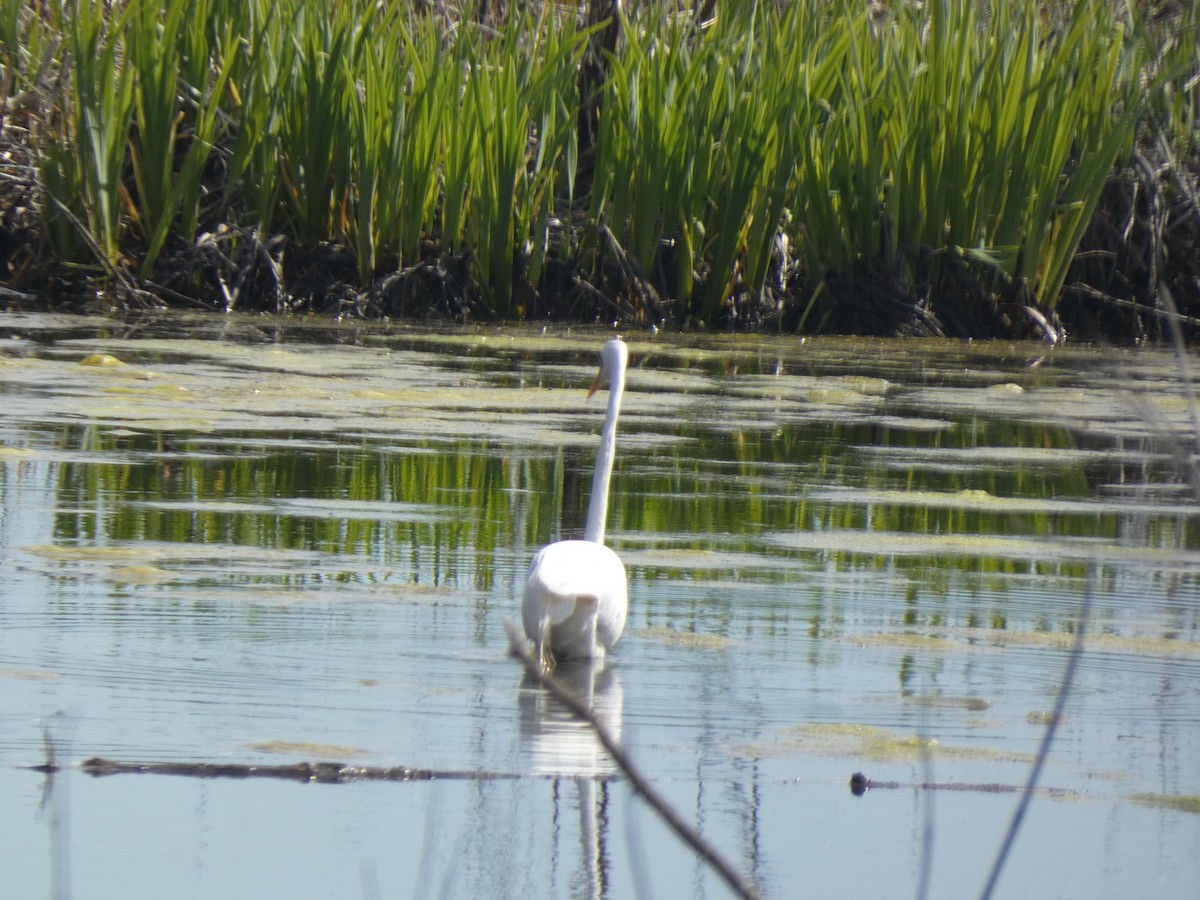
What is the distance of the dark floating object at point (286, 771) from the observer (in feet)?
8.62

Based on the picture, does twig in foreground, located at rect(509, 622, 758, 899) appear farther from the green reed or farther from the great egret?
the green reed

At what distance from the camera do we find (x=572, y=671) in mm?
3486

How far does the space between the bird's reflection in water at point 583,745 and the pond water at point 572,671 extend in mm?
11

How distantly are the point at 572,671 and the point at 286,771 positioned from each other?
94 centimetres

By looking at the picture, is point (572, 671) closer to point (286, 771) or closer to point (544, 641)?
point (544, 641)

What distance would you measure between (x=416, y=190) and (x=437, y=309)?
0.89 meters

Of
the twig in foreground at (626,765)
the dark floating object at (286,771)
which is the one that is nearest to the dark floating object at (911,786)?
the dark floating object at (286,771)

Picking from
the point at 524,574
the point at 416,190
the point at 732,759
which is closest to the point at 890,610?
the point at 524,574

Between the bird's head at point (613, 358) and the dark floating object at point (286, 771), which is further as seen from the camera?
the bird's head at point (613, 358)

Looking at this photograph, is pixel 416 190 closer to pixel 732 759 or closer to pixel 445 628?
pixel 445 628

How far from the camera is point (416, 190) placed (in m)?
9.35

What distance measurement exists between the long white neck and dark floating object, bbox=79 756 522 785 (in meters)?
1.24

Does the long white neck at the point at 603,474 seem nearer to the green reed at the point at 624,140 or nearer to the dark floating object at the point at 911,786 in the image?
the dark floating object at the point at 911,786

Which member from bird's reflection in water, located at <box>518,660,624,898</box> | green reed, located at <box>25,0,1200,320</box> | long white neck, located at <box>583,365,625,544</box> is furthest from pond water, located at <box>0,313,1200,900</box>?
green reed, located at <box>25,0,1200,320</box>
